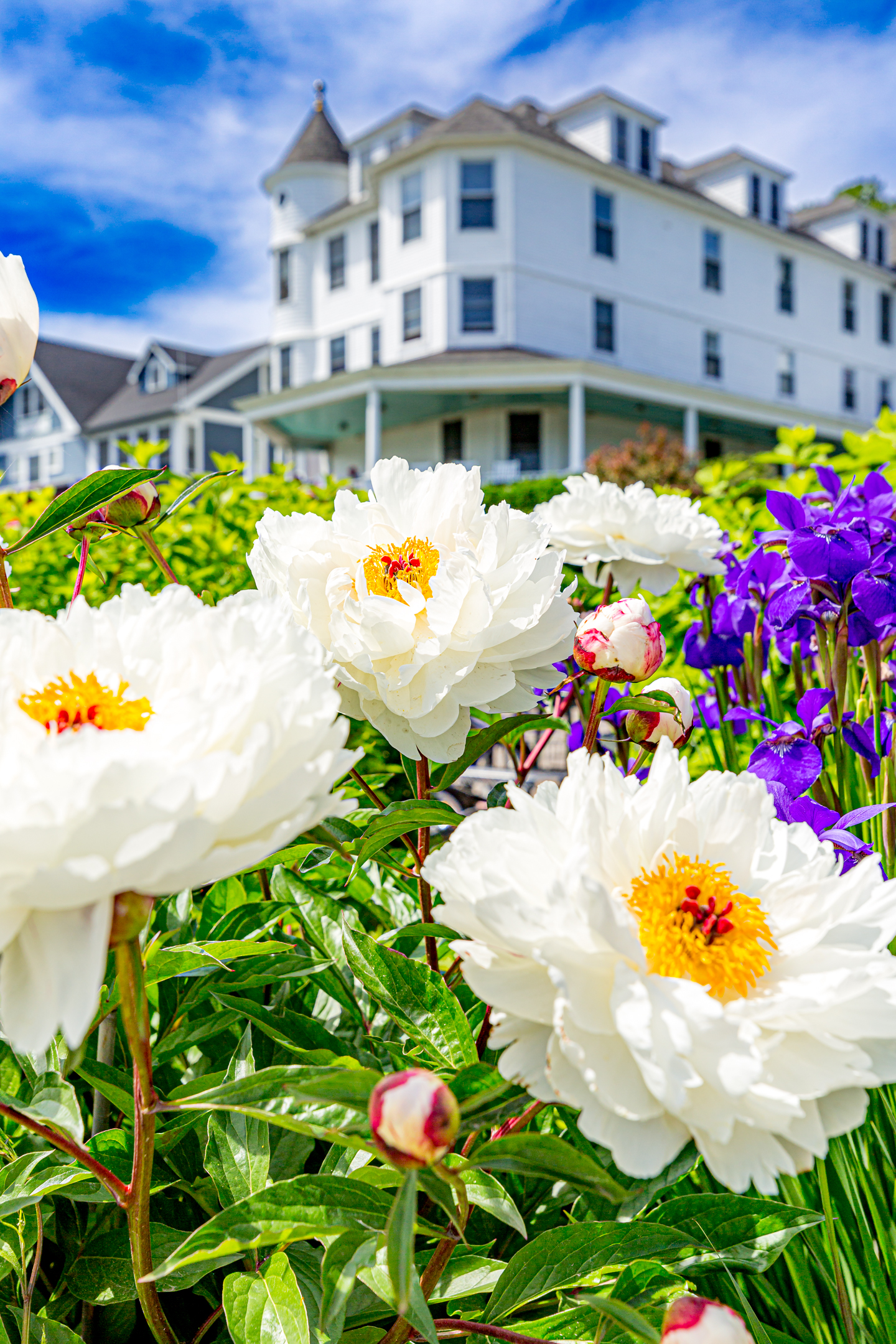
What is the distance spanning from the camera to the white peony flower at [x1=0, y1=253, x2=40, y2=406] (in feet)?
2.84

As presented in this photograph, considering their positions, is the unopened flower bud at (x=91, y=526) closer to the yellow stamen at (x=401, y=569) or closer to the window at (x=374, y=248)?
the yellow stamen at (x=401, y=569)

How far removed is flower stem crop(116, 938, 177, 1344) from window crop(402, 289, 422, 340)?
21868 mm

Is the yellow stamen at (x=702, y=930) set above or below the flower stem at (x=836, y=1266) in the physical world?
above

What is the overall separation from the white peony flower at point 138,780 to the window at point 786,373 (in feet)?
89.8

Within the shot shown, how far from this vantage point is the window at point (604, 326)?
2177 cm

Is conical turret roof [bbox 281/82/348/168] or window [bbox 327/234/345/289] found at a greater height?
conical turret roof [bbox 281/82/348/168]

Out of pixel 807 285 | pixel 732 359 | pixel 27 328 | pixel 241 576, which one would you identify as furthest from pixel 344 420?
pixel 27 328

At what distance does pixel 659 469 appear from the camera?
14.1 meters

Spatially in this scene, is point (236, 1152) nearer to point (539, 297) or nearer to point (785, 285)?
point (539, 297)

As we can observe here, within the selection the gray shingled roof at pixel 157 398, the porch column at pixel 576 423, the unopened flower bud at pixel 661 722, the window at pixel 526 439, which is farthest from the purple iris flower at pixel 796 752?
the gray shingled roof at pixel 157 398

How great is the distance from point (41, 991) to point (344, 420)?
23.5m

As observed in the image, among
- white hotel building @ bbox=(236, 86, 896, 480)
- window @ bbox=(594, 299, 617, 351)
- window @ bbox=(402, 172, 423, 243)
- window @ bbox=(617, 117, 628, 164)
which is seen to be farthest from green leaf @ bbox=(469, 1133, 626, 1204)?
window @ bbox=(617, 117, 628, 164)

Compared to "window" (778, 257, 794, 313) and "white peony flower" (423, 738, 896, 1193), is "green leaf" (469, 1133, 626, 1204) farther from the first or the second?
"window" (778, 257, 794, 313)

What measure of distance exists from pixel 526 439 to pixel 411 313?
147 inches
